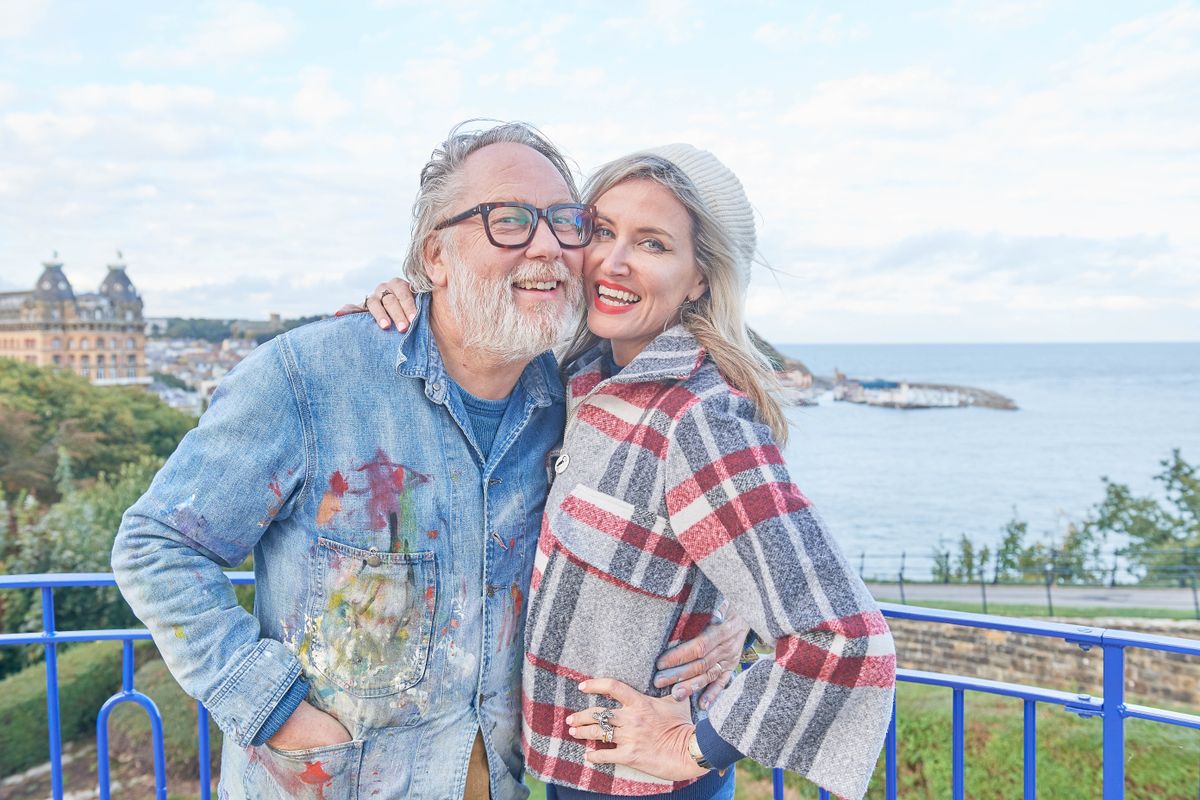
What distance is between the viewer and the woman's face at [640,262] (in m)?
2.11

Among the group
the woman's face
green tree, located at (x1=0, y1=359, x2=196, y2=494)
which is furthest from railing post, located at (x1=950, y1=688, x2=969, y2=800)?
green tree, located at (x1=0, y1=359, x2=196, y2=494)

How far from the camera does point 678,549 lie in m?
1.89

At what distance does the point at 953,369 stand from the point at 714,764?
182270mm

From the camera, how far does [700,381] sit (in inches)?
76.1

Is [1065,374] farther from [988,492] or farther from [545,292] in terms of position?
[545,292]

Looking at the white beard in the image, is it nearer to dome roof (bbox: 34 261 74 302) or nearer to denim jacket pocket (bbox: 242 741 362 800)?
denim jacket pocket (bbox: 242 741 362 800)

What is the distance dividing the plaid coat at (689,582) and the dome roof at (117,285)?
75.1m

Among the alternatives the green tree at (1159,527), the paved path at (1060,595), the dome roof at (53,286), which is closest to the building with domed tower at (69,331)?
the dome roof at (53,286)

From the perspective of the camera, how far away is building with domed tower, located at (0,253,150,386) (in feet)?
205

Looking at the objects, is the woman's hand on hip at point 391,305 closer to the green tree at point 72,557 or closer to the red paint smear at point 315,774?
the red paint smear at point 315,774

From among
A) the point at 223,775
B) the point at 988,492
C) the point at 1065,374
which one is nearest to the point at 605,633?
the point at 223,775

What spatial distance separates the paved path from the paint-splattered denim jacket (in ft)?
59.9

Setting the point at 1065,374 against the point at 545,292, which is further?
the point at 1065,374

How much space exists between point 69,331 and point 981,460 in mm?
67999
